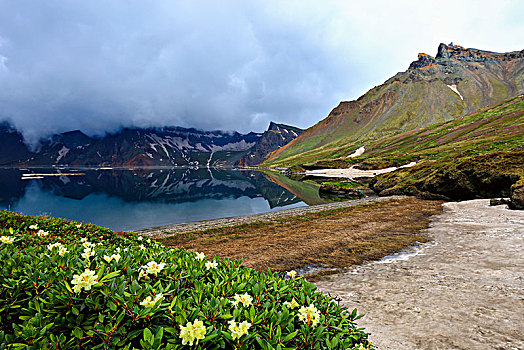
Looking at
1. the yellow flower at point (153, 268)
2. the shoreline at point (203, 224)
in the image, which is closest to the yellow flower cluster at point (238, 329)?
the yellow flower at point (153, 268)

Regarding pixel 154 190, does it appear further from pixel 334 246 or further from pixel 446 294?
pixel 446 294

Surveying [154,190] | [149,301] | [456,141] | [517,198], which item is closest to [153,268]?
[149,301]

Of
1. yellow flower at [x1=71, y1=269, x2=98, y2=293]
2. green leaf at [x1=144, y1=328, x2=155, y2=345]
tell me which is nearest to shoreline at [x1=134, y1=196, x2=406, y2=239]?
yellow flower at [x1=71, y1=269, x2=98, y2=293]

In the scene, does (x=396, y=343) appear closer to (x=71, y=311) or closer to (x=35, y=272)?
(x=71, y=311)

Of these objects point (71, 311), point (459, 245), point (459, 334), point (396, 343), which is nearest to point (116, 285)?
point (71, 311)

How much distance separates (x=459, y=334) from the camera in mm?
5094

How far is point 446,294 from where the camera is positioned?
7.02 metres

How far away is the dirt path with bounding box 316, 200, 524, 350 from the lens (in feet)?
16.6

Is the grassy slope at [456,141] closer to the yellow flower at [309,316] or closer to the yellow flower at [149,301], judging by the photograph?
the yellow flower at [309,316]

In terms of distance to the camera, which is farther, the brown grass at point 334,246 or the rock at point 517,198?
the rock at point 517,198

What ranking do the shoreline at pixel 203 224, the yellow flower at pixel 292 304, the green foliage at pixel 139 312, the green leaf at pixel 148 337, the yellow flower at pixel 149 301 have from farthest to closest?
the shoreline at pixel 203 224 < the yellow flower at pixel 292 304 < the yellow flower at pixel 149 301 < the green foliage at pixel 139 312 < the green leaf at pixel 148 337

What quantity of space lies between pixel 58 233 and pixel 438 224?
22635 millimetres

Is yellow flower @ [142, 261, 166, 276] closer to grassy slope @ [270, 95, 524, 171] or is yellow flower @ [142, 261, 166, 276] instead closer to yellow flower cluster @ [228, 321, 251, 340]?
yellow flower cluster @ [228, 321, 251, 340]

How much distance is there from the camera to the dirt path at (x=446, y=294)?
5.05 m
